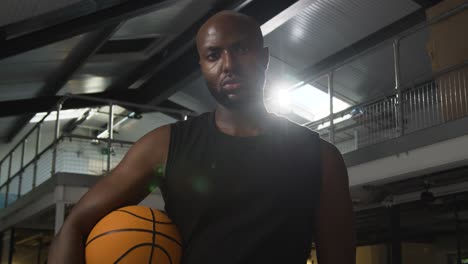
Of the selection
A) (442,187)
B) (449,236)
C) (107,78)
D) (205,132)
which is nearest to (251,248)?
(205,132)

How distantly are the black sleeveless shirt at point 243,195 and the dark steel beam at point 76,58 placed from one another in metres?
7.40

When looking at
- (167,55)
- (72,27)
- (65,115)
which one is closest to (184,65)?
(167,55)

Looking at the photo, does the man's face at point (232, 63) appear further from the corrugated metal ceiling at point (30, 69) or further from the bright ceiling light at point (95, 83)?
the bright ceiling light at point (95, 83)

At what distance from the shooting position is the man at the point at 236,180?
1.06 meters

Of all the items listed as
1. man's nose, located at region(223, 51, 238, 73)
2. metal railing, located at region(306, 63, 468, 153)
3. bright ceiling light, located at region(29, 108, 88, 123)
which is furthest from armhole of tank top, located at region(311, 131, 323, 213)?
bright ceiling light, located at region(29, 108, 88, 123)

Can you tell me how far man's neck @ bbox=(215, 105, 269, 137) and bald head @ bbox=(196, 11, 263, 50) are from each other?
0.46ft

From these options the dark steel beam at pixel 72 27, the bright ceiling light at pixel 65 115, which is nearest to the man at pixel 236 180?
the dark steel beam at pixel 72 27

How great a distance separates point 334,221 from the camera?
1.12m

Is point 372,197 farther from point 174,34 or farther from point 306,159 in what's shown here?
point 306,159

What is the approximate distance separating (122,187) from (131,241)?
107 millimetres

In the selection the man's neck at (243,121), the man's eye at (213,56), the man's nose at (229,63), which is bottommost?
the man's neck at (243,121)

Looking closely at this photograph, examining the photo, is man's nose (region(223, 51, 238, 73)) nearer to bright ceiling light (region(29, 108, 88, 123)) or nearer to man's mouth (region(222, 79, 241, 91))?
man's mouth (region(222, 79, 241, 91))

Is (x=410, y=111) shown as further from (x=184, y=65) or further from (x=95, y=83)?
(x=95, y=83)

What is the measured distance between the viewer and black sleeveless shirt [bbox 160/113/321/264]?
3.45 ft
